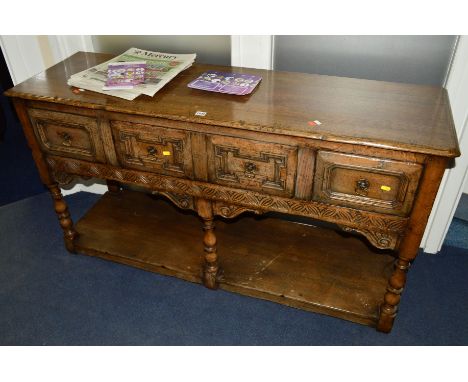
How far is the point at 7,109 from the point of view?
12.0ft

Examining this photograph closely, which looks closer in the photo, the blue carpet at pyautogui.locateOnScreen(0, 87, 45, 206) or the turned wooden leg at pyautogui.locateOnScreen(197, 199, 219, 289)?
the turned wooden leg at pyautogui.locateOnScreen(197, 199, 219, 289)

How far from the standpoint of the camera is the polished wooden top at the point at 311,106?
144cm

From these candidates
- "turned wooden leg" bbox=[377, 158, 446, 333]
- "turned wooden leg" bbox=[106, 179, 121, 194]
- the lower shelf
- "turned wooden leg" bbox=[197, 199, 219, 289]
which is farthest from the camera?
"turned wooden leg" bbox=[106, 179, 121, 194]

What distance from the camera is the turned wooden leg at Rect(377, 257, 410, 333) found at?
1.70 m

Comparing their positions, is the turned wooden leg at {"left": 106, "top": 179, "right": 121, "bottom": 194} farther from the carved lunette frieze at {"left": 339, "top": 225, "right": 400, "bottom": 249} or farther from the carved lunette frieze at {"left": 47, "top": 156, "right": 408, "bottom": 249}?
the carved lunette frieze at {"left": 339, "top": 225, "right": 400, "bottom": 249}

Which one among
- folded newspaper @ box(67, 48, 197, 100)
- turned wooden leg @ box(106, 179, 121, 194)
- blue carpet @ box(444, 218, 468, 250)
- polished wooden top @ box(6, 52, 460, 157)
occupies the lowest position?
blue carpet @ box(444, 218, 468, 250)

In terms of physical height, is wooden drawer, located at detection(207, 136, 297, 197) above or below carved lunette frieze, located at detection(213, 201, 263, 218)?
above

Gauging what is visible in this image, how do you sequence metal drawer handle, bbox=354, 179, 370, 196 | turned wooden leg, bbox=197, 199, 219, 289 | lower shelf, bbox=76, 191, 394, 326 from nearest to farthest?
1. metal drawer handle, bbox=354, 179, 370, 196
2. turned wooden leg, bbox=197, 199, 219, 289
3. lower shelf, bbox=76, 191, 394, 326

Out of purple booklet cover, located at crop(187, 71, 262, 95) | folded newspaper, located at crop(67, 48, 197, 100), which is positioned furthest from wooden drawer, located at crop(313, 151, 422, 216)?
folded newspaper, located at crop(67, 48, 197, 100)

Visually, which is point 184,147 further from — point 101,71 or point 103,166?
point 101,71

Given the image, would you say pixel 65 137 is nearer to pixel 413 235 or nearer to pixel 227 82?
pixel 227 82

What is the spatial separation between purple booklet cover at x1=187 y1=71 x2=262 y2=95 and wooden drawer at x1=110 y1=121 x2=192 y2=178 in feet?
0.82

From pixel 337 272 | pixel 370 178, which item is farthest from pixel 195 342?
pixel 370 178

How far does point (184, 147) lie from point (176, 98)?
0.66 ft
